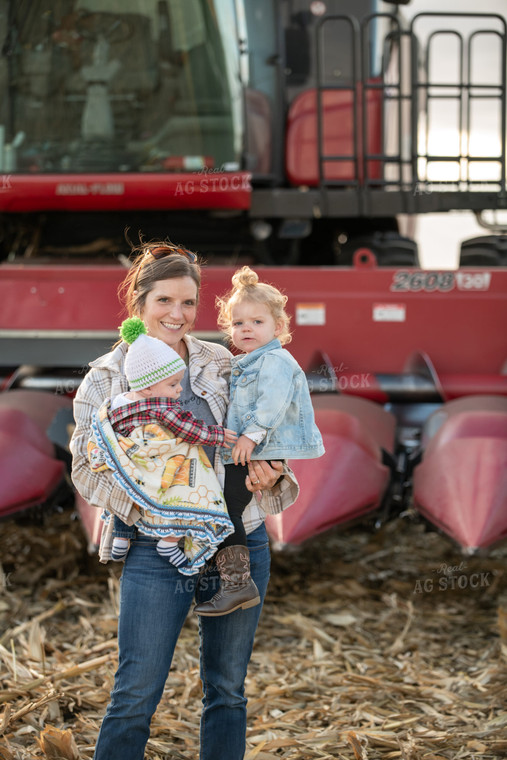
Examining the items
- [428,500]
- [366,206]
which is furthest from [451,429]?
Answer: [366,206]

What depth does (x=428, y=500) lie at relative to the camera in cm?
362

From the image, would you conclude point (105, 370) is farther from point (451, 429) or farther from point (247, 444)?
point (451, 429)

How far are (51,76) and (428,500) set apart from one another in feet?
10.5

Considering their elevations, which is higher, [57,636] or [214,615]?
[214,615]

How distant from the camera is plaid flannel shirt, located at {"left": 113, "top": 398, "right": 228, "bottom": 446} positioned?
189 centimetres

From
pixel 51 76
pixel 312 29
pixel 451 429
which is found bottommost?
pixel 451 429

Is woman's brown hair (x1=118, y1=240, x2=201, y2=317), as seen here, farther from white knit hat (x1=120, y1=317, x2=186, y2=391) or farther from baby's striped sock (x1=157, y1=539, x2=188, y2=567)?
baby's striped sock (x1=157, y1=539, x2=188, y2=567)

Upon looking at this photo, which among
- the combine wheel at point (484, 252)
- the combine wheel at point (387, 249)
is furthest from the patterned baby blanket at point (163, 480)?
the combine wheel at point (484, 252)

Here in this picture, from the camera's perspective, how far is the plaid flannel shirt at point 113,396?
1957mm

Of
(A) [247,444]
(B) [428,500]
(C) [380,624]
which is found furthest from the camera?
(C) [380,624]

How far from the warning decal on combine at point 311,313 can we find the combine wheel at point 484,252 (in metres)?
1.40

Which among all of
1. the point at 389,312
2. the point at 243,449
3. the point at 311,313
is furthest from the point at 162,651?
the point at 389,312

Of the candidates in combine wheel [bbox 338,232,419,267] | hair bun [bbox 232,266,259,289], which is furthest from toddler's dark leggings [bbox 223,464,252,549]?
combine wheel [bbox 338,232,419,267]

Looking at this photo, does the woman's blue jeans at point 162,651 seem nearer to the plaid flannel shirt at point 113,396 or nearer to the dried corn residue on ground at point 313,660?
the plaid flannel shirt at point 113,396
